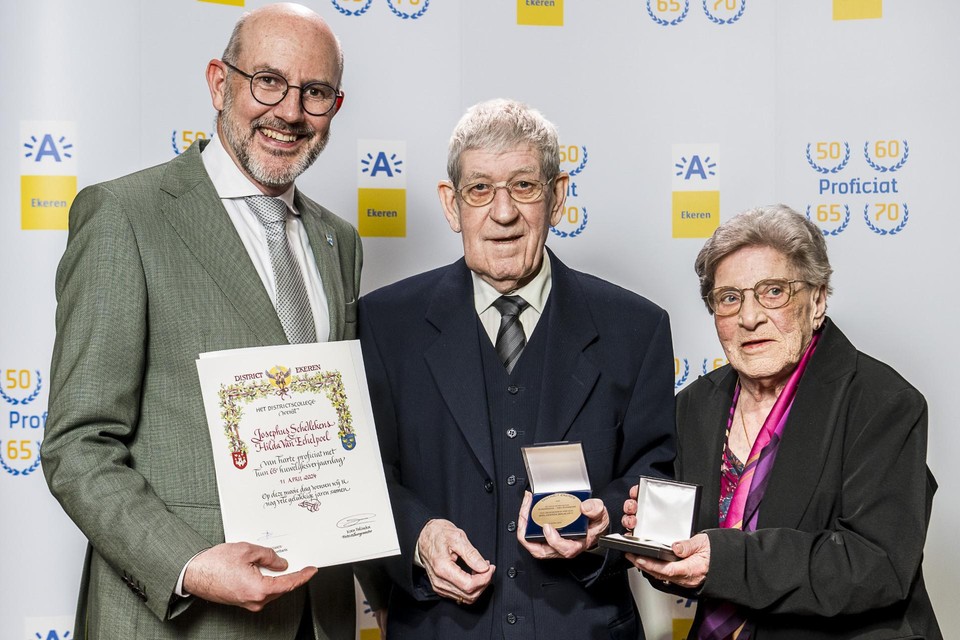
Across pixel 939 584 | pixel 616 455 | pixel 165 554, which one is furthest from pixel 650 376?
pixel 939 584

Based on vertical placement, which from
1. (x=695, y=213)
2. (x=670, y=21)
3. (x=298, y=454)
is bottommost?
(x=298, y=454)

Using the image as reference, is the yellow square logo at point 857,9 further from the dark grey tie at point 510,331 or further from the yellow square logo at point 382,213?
the dark grey tie at point 510,331

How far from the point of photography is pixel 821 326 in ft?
7.52


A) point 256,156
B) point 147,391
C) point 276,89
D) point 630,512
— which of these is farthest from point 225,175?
point 630,512

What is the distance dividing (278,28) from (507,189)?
25.0 inches

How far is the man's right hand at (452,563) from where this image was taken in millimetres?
1909

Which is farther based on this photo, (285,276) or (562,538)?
(285,276)

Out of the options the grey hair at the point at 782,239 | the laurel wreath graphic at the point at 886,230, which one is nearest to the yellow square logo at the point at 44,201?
the grey hair at the point at 782,239

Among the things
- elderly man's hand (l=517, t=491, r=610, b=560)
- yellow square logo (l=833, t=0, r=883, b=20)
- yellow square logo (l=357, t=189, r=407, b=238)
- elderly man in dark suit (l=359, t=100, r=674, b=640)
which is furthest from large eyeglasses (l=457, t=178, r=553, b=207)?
yellow square logo (l=833, t=0, r=883, b=20)

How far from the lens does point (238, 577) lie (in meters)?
1.73

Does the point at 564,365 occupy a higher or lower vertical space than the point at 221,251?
lower

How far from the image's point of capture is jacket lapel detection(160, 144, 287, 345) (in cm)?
197

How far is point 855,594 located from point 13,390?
277 cm
